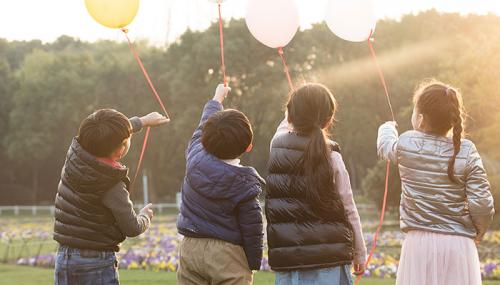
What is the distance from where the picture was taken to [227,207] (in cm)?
346

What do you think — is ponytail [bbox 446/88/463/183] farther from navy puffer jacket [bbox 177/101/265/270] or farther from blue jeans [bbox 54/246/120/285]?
blue jeans [bbox 54/246/120/285]

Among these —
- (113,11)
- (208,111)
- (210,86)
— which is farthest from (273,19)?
(210,86)

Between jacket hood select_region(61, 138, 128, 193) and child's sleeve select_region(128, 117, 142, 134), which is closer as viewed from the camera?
jacket hood select_region(61, 138, 128, 193)

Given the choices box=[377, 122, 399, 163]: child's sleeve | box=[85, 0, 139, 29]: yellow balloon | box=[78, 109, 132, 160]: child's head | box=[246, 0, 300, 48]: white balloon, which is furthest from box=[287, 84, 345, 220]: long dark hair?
box=[85, 0, 139, 29]: yellow balloon

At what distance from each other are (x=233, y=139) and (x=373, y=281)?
4.64 meters

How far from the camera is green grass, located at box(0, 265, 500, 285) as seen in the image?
7.80 meters

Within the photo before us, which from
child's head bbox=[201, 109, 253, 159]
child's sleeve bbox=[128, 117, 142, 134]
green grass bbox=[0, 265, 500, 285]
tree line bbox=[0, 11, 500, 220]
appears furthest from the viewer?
tree line bbox=[0, 11, 500, 220]

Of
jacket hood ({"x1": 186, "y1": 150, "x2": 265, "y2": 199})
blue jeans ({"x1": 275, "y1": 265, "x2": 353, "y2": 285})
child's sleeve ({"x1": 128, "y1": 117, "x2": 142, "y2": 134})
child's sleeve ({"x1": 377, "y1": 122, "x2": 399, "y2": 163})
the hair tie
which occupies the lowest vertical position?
blue jeans ({"x1": 275, "y1": 265, "x2": 353, "y2": 285})

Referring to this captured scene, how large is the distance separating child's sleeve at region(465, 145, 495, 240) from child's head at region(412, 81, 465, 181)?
8cm

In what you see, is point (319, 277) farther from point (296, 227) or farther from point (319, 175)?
point (319, 175)

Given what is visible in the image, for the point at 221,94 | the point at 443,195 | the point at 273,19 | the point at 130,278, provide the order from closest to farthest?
the point at 443,195, the point at 221,94, the point at 273,19, the point at 130,278

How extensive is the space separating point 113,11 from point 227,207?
5.97ft

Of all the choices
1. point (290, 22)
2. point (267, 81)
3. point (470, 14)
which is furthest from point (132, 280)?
point (470, 14)

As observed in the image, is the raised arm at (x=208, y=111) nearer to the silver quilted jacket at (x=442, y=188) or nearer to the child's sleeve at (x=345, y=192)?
the child's sleeve at (x=345, y=192)
